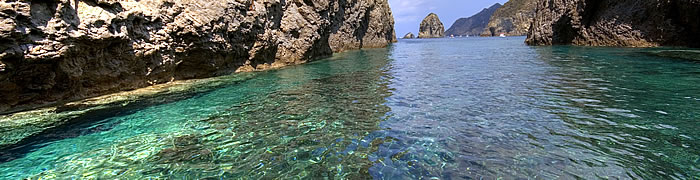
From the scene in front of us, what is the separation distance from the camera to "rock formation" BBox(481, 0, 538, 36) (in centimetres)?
16288

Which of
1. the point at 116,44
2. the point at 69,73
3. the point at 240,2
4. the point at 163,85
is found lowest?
the point at 163,85

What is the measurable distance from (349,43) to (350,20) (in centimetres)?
345

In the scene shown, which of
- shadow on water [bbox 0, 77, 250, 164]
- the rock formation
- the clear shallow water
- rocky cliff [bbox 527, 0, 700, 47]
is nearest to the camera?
the clear shallow water

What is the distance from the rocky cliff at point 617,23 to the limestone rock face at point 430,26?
485 ft

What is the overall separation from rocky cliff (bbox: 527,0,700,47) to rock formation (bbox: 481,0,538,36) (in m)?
128

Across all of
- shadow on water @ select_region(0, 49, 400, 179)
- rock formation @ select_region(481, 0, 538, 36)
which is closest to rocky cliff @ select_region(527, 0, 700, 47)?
shadow on water @ select_region(0, 49, 400, 179)

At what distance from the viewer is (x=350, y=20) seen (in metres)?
48.7

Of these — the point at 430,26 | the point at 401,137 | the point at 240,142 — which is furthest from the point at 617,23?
the point at 430,26

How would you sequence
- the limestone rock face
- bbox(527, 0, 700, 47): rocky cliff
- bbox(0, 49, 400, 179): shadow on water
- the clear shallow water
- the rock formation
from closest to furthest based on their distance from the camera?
the clear shallow water < bbox(0, 49, 400, 179): shadow on water < bbox(527, 0, 700, 47): rocky cliff < the rock formation < the limestone rock face

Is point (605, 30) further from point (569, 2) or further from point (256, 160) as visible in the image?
point (256, 160)

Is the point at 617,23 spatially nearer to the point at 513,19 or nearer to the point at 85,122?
the point at 85,122

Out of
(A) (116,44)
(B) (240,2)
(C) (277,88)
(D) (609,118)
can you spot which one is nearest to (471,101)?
(D) (609,118)

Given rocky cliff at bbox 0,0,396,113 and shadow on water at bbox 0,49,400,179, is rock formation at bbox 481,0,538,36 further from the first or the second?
shadow on water at bbox 0,49,400,179

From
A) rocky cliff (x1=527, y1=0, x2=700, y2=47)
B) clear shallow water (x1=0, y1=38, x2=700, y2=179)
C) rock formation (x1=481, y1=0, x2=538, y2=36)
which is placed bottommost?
clear shallow water (x1=0, y1=38, x2=700, y2=179)
